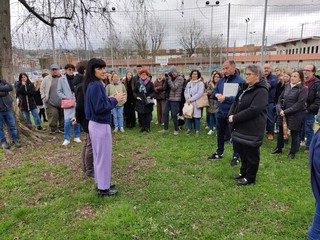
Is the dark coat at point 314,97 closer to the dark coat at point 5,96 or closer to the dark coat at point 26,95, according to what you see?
the dark coat at point 5,96

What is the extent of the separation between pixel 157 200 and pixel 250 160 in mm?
1531

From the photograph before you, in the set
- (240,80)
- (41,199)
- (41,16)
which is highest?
(41,16)

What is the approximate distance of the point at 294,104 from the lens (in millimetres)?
4773

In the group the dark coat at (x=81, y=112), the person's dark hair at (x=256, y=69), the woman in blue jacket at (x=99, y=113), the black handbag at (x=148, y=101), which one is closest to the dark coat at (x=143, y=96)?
the black handbag at (x=148, y=101)

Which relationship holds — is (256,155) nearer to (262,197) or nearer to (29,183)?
(262,197)

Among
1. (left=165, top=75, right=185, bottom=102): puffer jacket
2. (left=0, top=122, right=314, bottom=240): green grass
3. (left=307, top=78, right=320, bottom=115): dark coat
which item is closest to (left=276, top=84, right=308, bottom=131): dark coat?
(left=307, top=78, right=320, bottom=115): dark coat

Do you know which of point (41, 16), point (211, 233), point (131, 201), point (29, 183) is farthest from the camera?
point (41, 16)

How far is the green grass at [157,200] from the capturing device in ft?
9.60

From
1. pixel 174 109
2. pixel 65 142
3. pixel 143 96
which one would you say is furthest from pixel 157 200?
pixel 143 96

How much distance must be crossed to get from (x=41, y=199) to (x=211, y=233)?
98.3 inches

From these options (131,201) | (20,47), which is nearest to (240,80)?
(131,201)

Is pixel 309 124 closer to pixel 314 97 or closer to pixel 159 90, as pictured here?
pixel 314 97

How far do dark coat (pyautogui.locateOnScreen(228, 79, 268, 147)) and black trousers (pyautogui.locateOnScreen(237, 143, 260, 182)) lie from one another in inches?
4.8

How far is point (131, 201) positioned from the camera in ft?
11.6
